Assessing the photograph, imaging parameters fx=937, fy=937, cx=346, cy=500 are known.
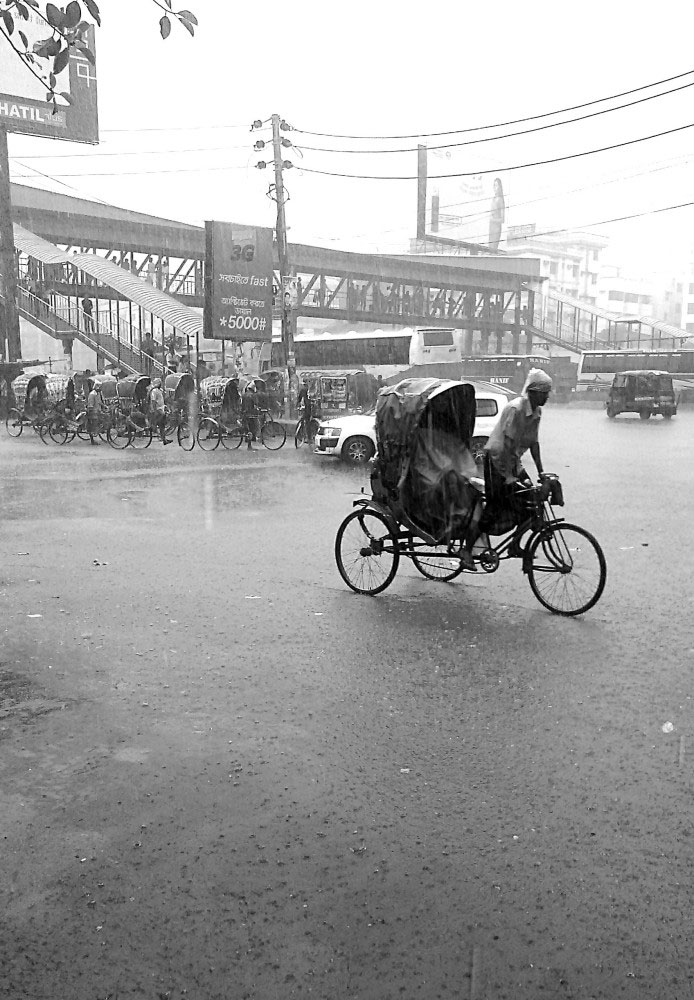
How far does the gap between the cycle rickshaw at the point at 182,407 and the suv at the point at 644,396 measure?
16.5 metres

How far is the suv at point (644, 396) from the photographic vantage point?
3528cm

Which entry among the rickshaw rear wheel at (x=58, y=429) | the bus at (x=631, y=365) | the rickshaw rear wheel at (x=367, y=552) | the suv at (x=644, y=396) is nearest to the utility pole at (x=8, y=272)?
the rickshaw rear wheel at (x=58, y=429)

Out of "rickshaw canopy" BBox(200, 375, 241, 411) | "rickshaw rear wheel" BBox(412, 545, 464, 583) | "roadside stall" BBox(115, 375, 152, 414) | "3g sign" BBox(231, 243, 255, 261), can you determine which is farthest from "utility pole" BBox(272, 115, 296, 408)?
"rickshaw rear wheel" BBox(412, 545, 464, 583)

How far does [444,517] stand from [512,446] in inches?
31.0

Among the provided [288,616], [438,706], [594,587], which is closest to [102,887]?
[438,706]

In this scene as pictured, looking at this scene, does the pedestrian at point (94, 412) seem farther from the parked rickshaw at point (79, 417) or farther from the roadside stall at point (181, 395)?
the roadside stall at point (181, 395)

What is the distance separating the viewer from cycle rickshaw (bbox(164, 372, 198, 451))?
24.0 metres

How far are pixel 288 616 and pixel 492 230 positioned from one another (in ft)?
266

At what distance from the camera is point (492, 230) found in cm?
8294

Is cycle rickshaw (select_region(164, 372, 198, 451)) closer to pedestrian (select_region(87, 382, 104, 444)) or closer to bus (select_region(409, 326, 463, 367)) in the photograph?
pedestrian (select_region(87, 382, 104, 444))

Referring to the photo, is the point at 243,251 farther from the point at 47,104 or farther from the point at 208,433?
the point at 47,104

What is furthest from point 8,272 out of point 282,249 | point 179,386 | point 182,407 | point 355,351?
point 355,351

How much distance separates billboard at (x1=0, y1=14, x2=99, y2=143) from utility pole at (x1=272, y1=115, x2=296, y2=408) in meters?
10.7

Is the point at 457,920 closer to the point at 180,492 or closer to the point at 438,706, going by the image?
the point at 438,706
